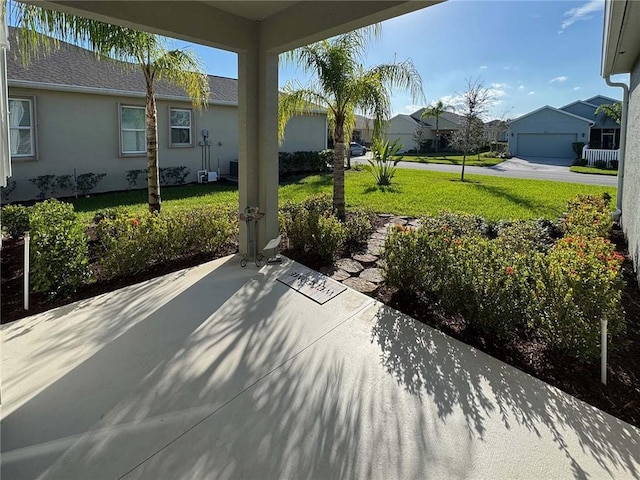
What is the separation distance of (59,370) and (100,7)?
333 cm

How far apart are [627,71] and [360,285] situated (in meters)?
7.84

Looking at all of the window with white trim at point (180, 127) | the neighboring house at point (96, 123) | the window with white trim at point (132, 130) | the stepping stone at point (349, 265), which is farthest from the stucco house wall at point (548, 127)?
the stepping stone at point (349, 265)

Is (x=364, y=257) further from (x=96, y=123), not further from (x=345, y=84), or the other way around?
(x=96, y=123)

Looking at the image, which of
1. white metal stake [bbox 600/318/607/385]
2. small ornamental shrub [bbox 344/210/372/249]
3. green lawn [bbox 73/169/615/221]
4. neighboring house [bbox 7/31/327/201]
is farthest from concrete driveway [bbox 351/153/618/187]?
white metal stake [bbox 600/318/607/385]

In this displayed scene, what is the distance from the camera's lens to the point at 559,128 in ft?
107

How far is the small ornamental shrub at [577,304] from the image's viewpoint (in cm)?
301

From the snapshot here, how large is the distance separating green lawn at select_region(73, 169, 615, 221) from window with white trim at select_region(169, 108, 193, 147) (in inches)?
64.4

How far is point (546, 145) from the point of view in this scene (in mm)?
33250

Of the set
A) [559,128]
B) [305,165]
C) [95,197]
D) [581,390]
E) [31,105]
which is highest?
[559,128]

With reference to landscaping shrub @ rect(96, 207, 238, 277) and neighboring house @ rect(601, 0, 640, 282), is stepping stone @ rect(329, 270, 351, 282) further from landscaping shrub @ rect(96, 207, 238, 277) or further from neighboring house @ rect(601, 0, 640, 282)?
neighboring house @ rect(601, 0, 640, 282)

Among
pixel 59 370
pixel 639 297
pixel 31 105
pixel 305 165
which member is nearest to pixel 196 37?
pixel 59 370

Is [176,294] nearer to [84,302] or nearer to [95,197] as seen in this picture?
[84,302]

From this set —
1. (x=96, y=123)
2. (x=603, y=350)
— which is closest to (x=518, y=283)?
(x=603, y=350)

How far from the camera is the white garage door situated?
106ft
